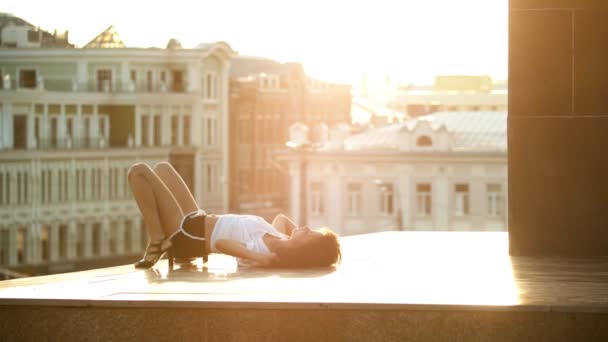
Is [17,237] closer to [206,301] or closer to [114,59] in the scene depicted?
[114,59]

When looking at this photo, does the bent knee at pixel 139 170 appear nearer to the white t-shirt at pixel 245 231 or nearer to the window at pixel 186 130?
the white t-shirt at pixel 245 231

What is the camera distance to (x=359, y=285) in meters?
7.98

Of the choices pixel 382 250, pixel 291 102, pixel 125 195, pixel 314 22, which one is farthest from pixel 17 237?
pixel 382 250

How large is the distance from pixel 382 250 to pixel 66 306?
372cm

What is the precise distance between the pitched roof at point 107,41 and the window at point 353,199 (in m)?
11.6

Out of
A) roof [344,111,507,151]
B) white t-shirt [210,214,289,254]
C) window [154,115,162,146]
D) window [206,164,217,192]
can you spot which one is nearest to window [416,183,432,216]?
roof [344,111,507,151]

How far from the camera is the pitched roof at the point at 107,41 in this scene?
64.7 metres

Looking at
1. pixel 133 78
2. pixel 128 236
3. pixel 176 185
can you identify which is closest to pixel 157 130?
pixel 133 78

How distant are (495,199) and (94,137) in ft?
49.7

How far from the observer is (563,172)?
1044 centimetres

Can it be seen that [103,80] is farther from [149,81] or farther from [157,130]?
[157,130]

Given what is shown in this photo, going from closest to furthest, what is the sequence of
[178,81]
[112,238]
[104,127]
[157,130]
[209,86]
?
[112,238] < [104,127] < [157,130] < [178,81] < [209,86]

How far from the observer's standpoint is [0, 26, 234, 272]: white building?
5906cm

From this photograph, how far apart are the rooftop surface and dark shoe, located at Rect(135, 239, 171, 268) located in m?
0.06
